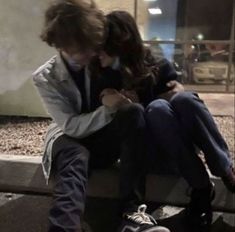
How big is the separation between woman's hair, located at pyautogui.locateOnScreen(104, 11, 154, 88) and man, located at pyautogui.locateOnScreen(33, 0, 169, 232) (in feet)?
0.16

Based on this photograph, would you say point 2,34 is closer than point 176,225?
No

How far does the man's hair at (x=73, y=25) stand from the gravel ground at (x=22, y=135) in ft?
1.71

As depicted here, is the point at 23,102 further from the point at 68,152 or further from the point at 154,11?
the point at 154,11

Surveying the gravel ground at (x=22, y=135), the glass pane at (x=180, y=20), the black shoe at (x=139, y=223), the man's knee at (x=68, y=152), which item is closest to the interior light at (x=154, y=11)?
the glass pane at (x=180, y=20)

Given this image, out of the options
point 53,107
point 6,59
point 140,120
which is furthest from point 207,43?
point 6,59

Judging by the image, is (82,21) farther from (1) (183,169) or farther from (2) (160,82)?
(1) (183,169)

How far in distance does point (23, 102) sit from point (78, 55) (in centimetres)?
70

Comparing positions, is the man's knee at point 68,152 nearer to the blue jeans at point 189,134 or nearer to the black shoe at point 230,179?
the blue jeans at point 189,134

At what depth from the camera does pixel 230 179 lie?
4.11ft

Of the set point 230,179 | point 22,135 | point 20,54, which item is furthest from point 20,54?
point 230,179

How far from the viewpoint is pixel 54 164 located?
4.14 feet

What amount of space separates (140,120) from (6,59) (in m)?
0.73

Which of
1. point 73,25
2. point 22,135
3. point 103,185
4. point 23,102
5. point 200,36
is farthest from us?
point 23,102

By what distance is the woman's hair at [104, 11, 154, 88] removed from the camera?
1.21 meters
